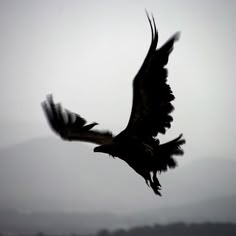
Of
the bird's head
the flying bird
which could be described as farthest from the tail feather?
the bird's head

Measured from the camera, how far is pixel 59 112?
632 centimetres

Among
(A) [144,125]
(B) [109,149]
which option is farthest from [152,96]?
(B) [109,149]

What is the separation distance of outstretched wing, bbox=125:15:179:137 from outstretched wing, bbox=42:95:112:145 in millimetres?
740

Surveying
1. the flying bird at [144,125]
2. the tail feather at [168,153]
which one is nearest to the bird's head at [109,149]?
the flying bird at [144,125]

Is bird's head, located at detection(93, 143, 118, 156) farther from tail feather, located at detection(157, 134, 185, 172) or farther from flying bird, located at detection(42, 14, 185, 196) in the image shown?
tail feather, located at detection(157, 134, 185, 172)

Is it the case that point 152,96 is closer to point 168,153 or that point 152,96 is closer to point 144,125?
point 144,125

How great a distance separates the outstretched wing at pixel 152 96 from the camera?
581 centimetres

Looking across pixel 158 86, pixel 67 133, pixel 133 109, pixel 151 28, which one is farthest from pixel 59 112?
pixel 151 28

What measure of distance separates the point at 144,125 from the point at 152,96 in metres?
0.54

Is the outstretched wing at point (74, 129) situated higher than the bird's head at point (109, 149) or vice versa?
the outstretched wing at point (74, 129)

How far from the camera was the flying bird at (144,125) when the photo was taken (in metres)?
5.94

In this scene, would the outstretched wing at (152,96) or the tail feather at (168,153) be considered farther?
the tail feather at (168,153)

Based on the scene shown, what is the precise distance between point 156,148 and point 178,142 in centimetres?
73

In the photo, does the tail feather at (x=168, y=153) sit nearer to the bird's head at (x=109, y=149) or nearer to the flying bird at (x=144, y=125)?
the flying bird at (x=144, y=125)
